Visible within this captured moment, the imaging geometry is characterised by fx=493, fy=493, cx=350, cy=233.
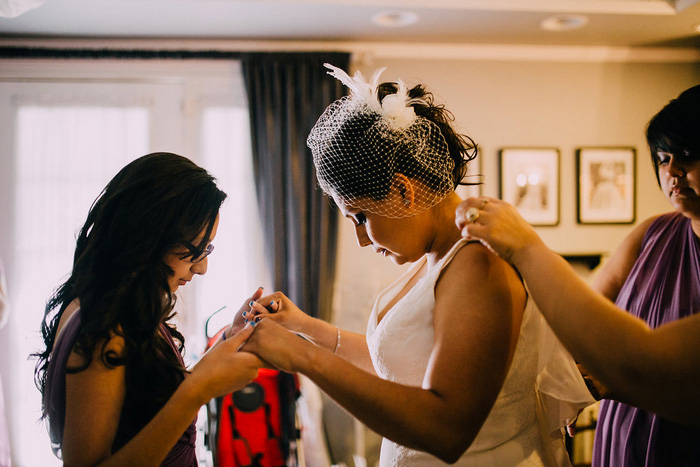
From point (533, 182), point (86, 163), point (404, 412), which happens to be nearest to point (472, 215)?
point (404, 412)

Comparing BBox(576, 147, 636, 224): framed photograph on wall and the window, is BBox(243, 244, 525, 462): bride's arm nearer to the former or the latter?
the window

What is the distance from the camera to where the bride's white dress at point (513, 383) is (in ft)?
3.94

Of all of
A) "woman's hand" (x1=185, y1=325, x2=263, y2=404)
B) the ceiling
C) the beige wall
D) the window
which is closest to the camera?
"woman's hand" (x1=185, y1=325, x2=263, y2=404)

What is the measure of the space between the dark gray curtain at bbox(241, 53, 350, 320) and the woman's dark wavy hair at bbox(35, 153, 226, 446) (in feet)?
7.17

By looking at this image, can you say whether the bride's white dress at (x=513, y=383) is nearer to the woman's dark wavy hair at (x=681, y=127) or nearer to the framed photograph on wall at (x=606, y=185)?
the woman's dark wavy hair at (x=681, y=127)

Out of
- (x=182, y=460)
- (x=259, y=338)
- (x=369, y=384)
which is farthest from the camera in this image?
(x=182, y=460)

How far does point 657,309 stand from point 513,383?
642 millimetres

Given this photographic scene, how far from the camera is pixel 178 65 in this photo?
3508mm

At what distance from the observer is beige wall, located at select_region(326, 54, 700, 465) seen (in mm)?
3650

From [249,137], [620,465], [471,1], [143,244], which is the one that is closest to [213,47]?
[249,137]

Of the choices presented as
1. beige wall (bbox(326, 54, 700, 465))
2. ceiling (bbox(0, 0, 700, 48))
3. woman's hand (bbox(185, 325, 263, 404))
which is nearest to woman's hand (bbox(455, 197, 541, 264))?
woman's hand (bbox(185, 325, 263, 404))

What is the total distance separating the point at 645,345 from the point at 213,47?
3454 millimetres

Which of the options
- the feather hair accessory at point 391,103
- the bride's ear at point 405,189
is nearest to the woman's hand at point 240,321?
the bride's ear at point 405,189

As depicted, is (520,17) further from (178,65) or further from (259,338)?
(259,338)
